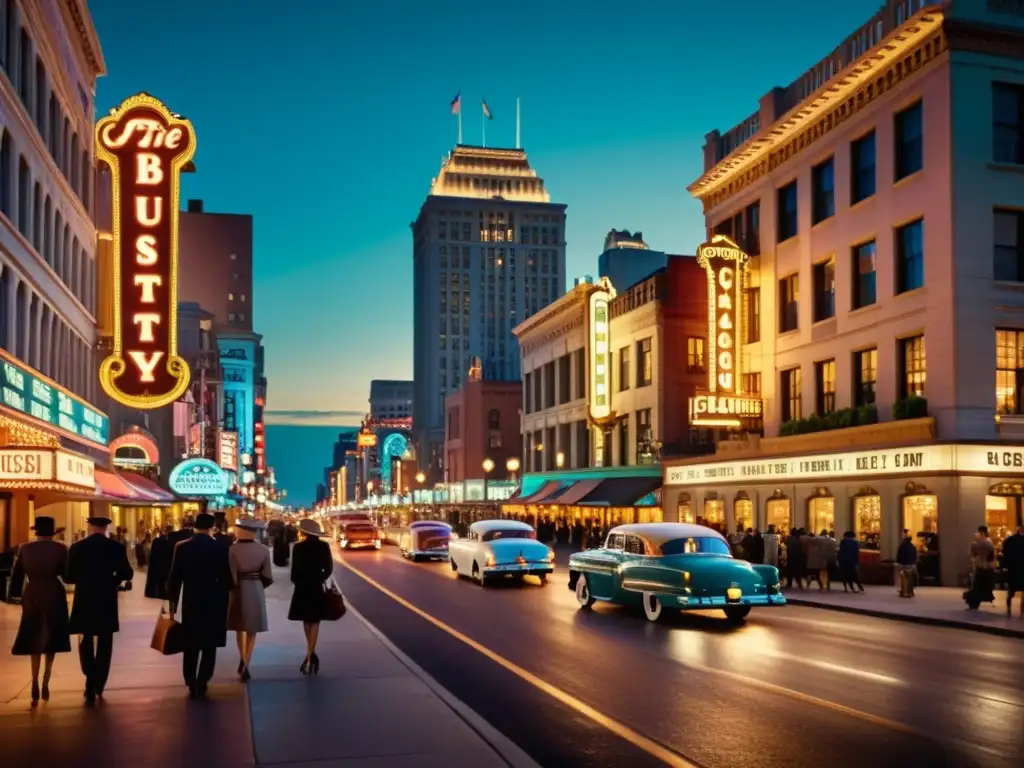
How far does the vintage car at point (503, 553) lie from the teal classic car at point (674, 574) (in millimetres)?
7056

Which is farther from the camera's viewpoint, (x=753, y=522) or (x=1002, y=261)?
(x=753, y=522)

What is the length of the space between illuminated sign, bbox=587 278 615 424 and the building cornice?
10779 mm

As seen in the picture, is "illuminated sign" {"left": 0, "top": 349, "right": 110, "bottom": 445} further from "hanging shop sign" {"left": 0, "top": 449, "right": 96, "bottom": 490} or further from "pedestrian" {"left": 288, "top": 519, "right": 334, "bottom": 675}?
"pedestrian" {"left": 288, "top": 519, "right": 334, "bottom": 675}

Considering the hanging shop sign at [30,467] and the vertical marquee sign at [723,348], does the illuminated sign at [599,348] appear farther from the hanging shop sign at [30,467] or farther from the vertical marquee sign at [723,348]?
the hanging shop sign at [30,467]

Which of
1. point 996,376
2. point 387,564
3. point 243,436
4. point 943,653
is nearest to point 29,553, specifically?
point 943,653

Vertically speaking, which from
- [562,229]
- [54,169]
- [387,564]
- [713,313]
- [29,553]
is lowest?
[387,564]

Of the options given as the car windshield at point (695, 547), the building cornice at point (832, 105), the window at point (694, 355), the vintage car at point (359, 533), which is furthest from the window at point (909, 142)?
the vintage car at point (359, 533)

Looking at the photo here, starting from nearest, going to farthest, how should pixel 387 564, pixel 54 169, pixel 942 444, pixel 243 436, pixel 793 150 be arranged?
pixel 942 444
pixel 54 169
pixel 793 150
pixel 387 564
pixel 243 436

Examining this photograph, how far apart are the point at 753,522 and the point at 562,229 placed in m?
159

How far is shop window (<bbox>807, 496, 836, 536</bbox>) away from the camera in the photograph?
35.6m

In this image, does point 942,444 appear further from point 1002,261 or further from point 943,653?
point 943,653

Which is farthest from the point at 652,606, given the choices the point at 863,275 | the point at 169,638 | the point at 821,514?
the point at 863,275

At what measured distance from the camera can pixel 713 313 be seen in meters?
41.7

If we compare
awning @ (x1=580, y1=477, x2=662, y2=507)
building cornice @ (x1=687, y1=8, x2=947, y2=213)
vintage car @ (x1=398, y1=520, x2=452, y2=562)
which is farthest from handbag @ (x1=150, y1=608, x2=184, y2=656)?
awning @ (x1=580, y1=477, x2=662, y2=507)
